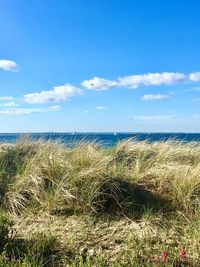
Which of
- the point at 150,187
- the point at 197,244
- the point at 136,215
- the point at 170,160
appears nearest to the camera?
the point at 197,244

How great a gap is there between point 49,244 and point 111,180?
181 centimetres

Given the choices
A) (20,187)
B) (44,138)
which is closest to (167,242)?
(20,187)

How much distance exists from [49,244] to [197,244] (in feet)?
5.11

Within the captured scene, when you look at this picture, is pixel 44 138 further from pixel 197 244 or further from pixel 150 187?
pixel 197 244

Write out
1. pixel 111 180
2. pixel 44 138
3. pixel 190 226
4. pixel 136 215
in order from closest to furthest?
pixel 190 226 < pixel 136 215 < pixel 111 180 < pixel 44 138

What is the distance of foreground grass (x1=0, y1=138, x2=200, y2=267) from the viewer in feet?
14.3

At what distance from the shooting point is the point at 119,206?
5.84m

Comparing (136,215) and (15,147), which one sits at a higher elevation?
(15,147)

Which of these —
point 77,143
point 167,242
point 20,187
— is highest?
point 77,143

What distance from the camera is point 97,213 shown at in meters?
5.62

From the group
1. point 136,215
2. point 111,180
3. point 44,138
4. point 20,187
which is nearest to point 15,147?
point 44,138

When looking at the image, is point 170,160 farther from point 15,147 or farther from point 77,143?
point 15,147

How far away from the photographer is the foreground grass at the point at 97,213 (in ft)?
14.3

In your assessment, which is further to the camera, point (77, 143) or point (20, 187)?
point (77, 143)
